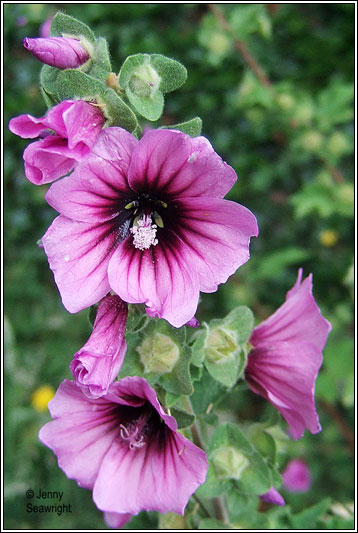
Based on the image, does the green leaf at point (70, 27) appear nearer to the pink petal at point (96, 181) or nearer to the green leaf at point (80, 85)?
the green leaf at point (80, 85)

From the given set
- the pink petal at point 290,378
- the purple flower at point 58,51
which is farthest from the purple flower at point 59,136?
the pink petal at point 290,378

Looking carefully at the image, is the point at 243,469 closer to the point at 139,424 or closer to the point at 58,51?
the point at 139,424

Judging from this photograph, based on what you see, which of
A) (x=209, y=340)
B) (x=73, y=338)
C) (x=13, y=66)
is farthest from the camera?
(x=13, y=66)

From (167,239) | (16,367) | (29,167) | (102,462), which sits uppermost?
(29,167)

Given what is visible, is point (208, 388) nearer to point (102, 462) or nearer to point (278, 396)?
point (278, 396)

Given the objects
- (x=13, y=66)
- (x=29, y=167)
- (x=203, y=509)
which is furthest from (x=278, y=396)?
(x=13, y=66)

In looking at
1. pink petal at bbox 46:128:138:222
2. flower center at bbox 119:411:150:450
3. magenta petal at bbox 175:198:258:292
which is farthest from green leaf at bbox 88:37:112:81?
flower center at bbox 119:411:150:450

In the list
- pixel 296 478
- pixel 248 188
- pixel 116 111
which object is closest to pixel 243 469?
pixel 116 111
